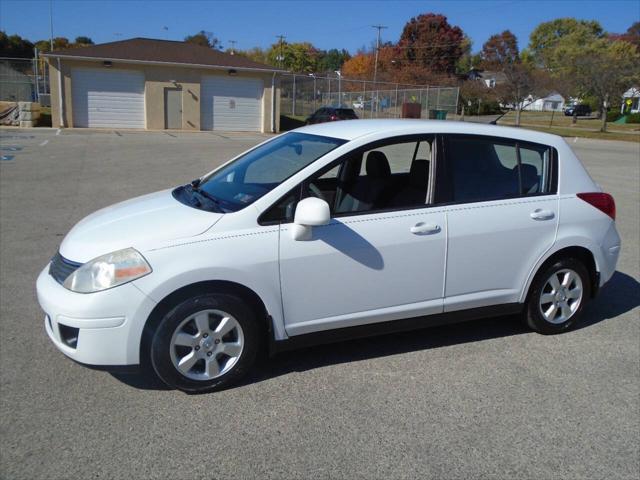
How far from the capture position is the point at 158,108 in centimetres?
3105

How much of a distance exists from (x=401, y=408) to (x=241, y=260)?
4.38 feet

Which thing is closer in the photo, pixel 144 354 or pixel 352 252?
pixel 144 354

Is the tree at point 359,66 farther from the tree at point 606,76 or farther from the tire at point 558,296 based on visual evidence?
the tire at point 558,296

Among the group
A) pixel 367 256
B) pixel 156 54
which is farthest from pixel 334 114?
pixel 367 256

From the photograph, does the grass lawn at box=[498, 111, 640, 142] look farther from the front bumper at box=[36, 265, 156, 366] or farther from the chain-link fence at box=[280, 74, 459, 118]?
the front bumper at box=[36, 265, 156, 366]

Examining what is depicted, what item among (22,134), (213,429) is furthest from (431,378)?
(22,134)

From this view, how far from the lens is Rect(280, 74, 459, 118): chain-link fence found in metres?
38.6

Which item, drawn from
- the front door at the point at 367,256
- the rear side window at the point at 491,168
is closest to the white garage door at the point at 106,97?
the front door at the point at 367,256

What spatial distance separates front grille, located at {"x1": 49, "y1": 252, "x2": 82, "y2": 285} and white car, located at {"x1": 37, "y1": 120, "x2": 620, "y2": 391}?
1cm

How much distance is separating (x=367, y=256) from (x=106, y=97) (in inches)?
1167

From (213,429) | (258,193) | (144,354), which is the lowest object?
(213,429)

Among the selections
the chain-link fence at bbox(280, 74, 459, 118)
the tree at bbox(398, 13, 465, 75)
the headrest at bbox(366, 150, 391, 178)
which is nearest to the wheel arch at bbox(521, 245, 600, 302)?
the headrest at bbox(366, 150, 391, 178)

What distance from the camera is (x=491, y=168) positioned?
4457 millimetres

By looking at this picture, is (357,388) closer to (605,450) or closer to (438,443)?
(438,443)
